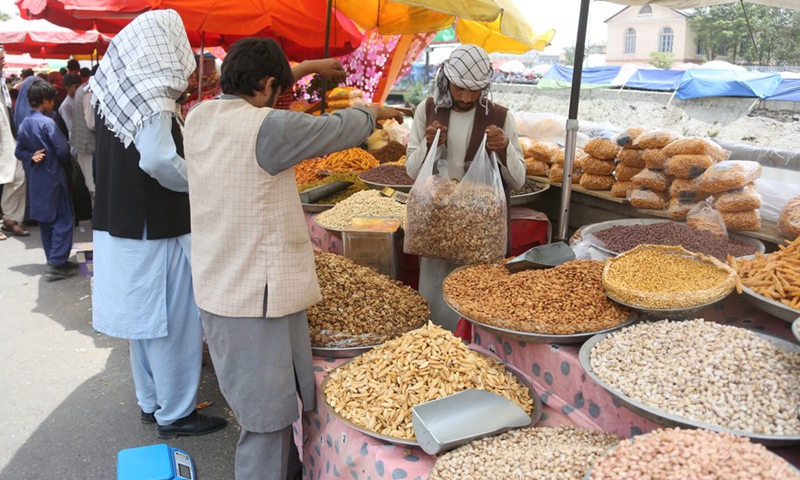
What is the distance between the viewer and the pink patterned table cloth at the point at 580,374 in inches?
63.7

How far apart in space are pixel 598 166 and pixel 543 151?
596 mm

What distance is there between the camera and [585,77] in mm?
21812

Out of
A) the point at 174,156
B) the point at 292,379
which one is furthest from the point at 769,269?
the point at 174,156

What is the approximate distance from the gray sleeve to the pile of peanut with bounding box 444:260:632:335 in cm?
70

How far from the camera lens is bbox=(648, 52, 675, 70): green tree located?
22.2 m

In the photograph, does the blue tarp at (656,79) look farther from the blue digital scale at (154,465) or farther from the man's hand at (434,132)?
the blue digital scale at (154,465)

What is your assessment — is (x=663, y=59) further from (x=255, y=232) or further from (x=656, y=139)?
(x=255, y=232)

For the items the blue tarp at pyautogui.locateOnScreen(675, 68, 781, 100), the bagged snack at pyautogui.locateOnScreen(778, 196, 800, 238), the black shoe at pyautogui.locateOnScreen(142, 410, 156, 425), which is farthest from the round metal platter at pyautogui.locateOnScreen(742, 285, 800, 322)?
the blue tarp at pyautogui.locateOnScreen(675, 68, 781, 100)

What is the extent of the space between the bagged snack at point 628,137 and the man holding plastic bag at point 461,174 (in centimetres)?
102

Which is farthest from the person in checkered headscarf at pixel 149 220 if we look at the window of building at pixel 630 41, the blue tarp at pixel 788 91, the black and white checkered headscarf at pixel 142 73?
the window of building at pixel 630 41

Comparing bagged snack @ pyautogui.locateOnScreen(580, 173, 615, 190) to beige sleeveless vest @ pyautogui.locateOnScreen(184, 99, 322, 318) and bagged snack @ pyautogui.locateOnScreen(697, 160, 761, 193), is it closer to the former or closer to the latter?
bagged snack @ pyautogui.locateOnScreen(697, 160, 761, 193)

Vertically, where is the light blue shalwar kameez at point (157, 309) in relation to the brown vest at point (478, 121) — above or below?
below

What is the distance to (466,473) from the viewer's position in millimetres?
1454

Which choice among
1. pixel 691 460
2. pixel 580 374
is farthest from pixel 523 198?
pixel 691 460
